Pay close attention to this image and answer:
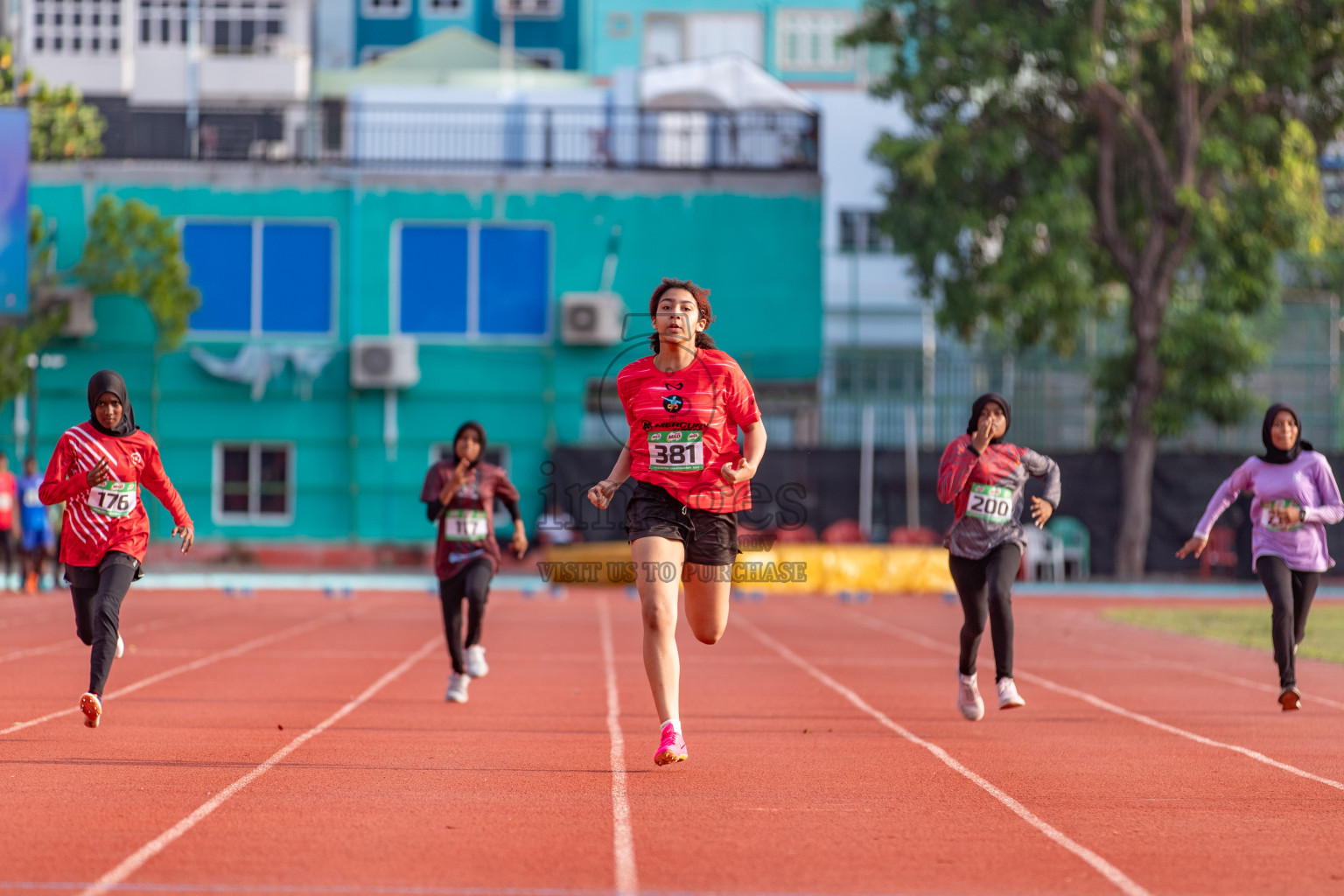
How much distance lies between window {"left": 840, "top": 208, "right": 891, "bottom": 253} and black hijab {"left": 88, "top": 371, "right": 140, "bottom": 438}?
41954 mm

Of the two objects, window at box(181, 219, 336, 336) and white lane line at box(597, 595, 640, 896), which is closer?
white lane line at box(597, 595, 640, 896)

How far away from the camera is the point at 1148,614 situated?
25.0 metres

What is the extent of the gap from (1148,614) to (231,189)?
1995 centimetres

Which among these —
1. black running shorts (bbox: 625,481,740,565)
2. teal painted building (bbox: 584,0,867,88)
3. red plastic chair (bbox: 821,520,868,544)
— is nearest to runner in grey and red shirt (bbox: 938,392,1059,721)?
black running shorts (bbox: 625,481,740,565)

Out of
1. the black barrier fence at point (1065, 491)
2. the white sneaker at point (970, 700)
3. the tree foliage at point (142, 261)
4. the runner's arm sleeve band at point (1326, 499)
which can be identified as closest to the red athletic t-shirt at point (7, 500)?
the tree foliage at point (142, 261)

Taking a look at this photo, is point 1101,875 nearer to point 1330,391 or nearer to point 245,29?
point 1330,391

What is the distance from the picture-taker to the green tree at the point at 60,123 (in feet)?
120

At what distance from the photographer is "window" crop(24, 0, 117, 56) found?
57.7 m

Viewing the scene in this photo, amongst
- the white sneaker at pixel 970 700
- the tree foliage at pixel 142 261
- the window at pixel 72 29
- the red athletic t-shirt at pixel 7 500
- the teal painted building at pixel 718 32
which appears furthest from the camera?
the teal painted building at pixel 718 32

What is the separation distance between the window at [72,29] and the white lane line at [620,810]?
48.3 m

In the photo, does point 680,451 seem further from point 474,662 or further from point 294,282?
point 294,282

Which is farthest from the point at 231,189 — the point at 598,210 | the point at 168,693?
the point at 168,693

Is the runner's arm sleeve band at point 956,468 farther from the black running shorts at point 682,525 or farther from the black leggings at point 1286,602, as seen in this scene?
the black running shorts at point 682,525

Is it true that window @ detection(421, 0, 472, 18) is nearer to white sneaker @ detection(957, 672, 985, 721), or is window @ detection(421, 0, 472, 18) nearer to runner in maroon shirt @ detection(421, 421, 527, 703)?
runner in maroon shirt @ detection(421, 421, 527, 703)
